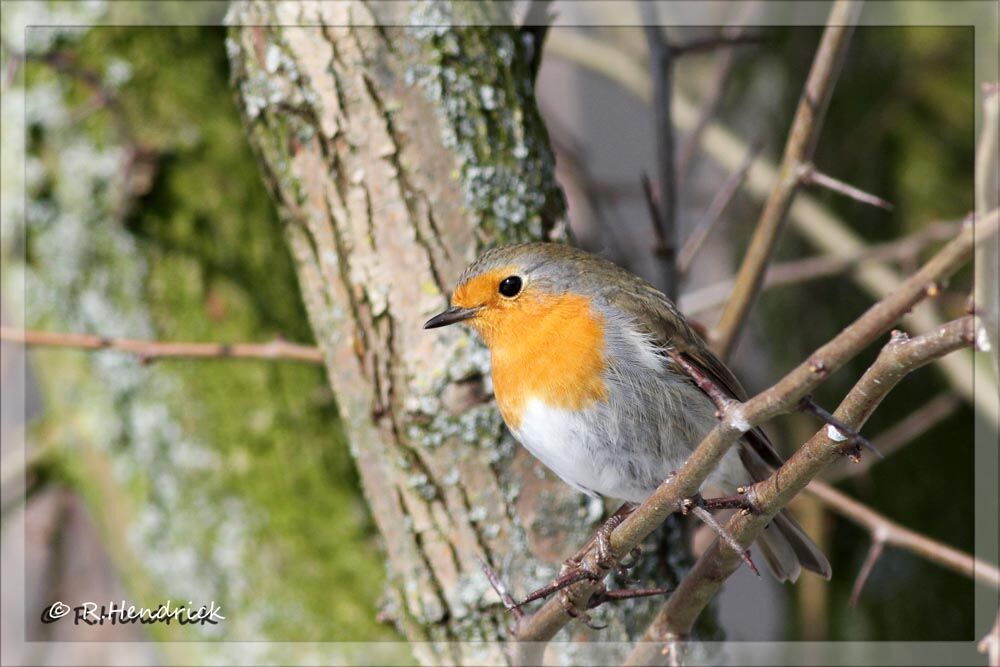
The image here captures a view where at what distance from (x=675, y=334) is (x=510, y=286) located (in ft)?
1.22

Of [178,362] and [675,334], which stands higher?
[675,334]

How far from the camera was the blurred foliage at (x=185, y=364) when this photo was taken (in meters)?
3.15

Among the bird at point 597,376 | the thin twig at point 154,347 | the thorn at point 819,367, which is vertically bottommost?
the thin twig at point 154,347

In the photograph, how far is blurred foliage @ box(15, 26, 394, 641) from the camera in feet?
10.3

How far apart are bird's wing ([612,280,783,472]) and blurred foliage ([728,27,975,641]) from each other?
1768mm

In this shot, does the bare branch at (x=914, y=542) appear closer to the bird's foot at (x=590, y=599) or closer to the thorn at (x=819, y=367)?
the bird's foot at (x=590, y=599)

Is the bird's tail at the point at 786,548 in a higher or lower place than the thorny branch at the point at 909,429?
higher

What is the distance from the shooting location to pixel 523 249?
7.21 feet

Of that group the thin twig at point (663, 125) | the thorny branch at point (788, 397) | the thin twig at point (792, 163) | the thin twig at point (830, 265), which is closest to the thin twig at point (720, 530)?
the thorny branch at point (788, 397)

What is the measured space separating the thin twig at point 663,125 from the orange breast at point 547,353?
0.54 m

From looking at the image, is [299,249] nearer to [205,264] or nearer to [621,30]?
[205,264]

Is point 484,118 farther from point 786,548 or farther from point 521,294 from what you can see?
point 786,548

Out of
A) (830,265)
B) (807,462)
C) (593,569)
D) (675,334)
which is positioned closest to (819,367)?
(807,462)

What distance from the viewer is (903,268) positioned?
371 centimetres
